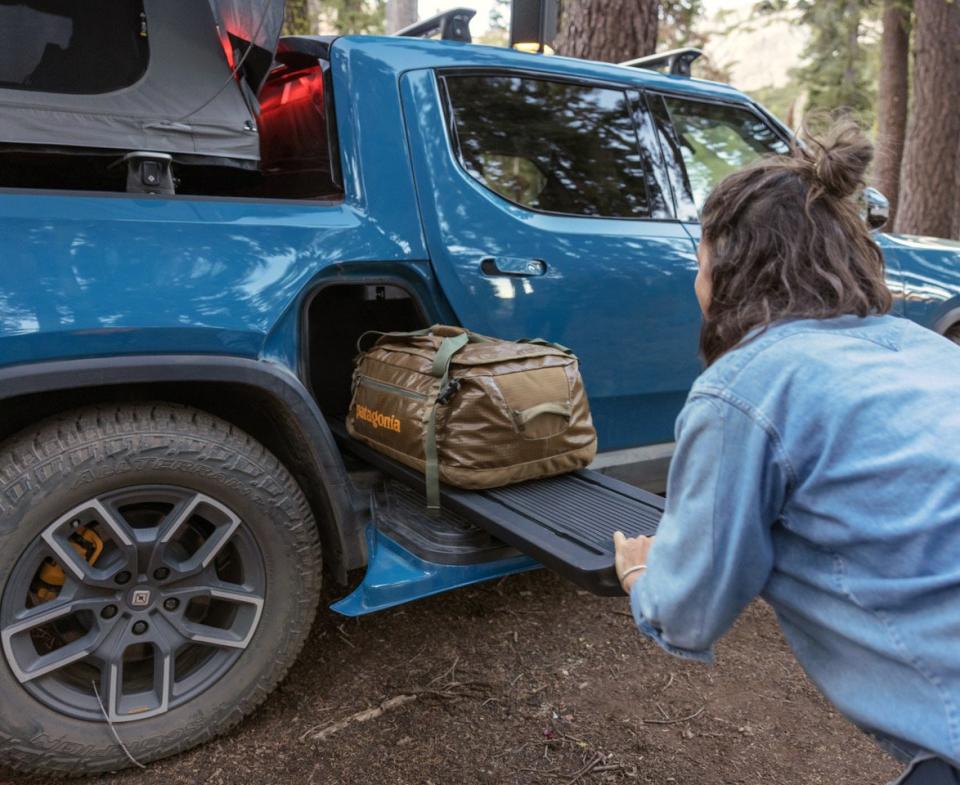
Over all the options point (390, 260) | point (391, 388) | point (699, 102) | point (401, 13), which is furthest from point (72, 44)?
point (401, 13)

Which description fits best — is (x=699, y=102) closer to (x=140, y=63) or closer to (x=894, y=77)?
(x=140, y=63)

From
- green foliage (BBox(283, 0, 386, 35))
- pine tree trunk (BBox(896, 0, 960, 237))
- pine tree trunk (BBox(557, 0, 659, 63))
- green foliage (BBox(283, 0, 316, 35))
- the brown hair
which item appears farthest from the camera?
green foliage (BBox(283, 0, 386, 35))

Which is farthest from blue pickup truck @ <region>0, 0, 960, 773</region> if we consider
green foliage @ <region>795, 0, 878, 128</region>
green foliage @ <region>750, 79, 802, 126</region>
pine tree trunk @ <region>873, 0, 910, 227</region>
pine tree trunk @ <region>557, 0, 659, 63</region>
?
green foliage @ <region>750, 79, 802, 126</region>

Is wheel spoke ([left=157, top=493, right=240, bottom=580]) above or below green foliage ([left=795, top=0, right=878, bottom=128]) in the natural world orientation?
below

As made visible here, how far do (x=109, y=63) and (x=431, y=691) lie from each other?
2085 millimetres

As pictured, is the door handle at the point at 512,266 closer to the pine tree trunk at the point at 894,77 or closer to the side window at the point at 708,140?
the side window at the point at 708,140

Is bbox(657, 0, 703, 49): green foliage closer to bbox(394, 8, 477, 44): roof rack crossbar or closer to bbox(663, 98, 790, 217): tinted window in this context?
bbox(663, 98, 790, 217): tinted window

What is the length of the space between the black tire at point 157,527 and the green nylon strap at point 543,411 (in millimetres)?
668

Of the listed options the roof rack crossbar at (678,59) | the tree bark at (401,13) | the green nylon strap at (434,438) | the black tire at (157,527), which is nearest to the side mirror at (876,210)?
the roof rack crossbar at (678,59)

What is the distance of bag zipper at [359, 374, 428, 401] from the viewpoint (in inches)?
91.6

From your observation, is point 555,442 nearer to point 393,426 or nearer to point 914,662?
point 393,426

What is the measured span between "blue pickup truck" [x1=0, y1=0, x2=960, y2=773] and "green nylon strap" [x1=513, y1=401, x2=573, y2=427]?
0.74 ft

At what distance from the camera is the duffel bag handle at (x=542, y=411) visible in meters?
2.26

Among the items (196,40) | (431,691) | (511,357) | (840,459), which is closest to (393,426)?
(511,357)
